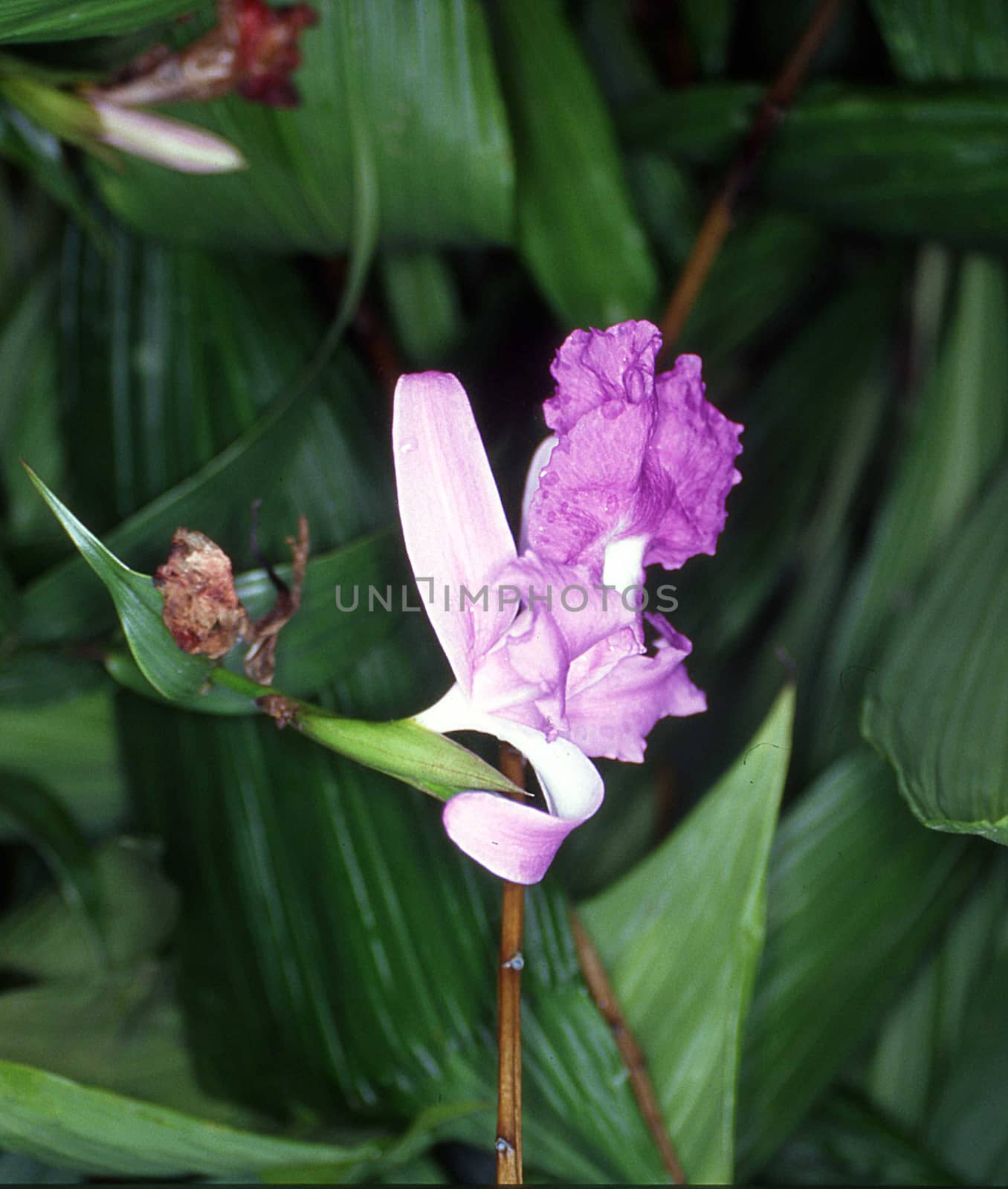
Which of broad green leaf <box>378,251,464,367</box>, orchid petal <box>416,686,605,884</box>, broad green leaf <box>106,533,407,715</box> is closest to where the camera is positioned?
orchid petal <box>416,686,605,884</box>

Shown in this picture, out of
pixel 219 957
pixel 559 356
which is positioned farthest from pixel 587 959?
pixel 559 356

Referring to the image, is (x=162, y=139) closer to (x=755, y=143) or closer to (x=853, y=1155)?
Answer: (x=755, y=143)

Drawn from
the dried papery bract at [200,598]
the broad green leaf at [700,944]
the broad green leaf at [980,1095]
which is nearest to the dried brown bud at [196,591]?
the dried papery bract at [200,598]

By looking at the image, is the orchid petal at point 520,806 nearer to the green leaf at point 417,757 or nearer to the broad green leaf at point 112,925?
the green leaf at point 417,757

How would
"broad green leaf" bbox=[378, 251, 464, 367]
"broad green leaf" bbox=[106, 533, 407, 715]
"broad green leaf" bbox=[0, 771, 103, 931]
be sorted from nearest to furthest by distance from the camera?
"broad green leaf" bbox=[106, 533, 407, 715], "broad green leaf" bbox=[0, 771, 103, 931], "broad green leaf" bbox=[378, 251, 464, 367]

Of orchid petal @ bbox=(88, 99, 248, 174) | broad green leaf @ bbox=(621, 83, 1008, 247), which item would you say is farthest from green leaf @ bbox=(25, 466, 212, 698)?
broad green leaf @ bbox=(621, 83, 1008, 247)

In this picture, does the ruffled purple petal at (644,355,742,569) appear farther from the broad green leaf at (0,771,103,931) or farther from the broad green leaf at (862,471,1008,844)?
the broad green leaf at (0,771,103,931)

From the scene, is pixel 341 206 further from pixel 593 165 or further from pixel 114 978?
pixel 114 978
